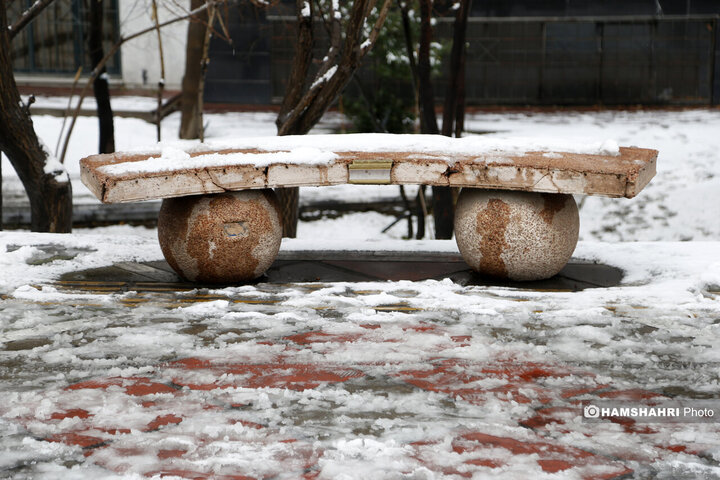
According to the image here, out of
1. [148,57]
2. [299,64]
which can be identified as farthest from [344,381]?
[148,57]

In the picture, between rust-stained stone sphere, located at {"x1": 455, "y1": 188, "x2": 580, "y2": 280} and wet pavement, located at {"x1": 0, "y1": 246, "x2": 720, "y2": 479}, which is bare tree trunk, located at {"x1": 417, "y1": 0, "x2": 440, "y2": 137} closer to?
rust-stained stone sphere, located at {"x1": 455, "y1": 188, "x2": 580, "y2": 280}

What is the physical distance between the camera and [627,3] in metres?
21.5

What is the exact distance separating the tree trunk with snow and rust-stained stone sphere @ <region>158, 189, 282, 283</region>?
95.6 inches

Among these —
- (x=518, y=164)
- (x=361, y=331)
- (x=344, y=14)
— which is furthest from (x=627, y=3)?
(x=361, y=331)

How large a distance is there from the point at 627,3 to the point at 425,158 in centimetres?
1664

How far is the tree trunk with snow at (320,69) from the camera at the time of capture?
8.87m

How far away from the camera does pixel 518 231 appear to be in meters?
6.87

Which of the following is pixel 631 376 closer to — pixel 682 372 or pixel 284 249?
pixel 682 372

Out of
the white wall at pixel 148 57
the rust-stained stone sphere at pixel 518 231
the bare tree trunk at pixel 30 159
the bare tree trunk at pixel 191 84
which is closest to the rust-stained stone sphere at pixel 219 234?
the rust-stained stone sphere at pixel 518 231

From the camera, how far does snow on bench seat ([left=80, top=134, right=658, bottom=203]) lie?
21.4 ft

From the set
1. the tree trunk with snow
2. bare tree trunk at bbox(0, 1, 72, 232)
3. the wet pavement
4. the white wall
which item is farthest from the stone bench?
the white wall

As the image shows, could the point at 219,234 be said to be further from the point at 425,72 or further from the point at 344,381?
the point at 425,72

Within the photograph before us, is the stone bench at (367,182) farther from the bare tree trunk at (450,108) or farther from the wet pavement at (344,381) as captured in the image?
the bare tree trunk at (450,108)

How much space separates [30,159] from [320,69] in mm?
3036
